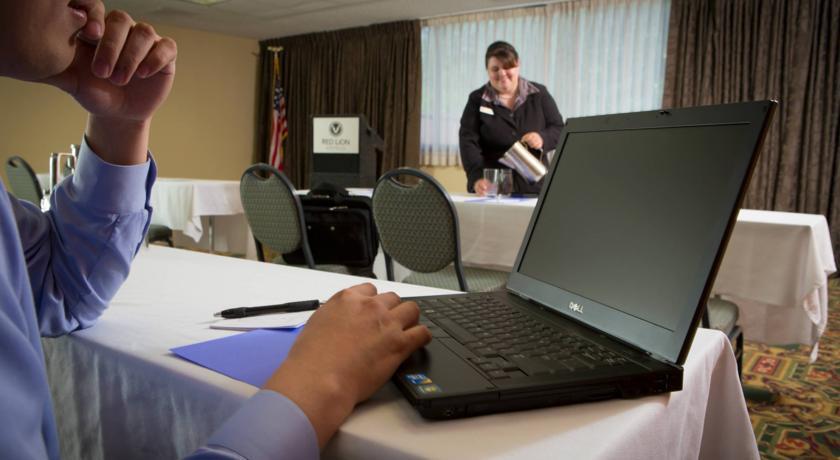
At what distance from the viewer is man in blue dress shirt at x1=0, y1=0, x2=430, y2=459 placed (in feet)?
1.32

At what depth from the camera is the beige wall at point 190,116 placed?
6621 mm

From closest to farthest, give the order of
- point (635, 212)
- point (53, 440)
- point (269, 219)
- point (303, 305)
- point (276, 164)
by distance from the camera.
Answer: point (53, 440)
point (635, 212)
point (303, 305)
point (269, 219)
point (276, 164)

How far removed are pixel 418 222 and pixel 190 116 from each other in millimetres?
6449

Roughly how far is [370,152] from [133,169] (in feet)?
12.9

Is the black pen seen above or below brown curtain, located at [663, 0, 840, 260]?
below

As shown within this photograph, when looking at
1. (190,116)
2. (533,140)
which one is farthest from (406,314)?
(190,116)

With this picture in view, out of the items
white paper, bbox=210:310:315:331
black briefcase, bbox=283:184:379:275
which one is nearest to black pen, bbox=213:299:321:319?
white paper, bbox=210:310:315:331

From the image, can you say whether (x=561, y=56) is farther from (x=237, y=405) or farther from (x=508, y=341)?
(x=237, y=405)

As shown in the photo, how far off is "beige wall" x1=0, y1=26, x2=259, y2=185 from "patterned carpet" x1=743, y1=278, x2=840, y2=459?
6806 mm

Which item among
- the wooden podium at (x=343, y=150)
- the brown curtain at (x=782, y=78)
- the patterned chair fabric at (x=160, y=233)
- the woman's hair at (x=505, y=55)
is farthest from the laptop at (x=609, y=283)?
the brown curtain at (x=782, y=78)

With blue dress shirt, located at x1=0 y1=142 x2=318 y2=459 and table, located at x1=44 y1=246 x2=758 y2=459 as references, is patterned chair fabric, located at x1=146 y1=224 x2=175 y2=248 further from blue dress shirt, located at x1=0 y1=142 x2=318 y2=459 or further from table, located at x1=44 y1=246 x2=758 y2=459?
blue dress shirt, located at x1=0 y1=142 x2=318 y2=459

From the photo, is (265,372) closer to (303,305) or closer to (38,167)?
(303,305)

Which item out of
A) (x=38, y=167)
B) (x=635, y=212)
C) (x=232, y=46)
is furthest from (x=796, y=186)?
(x=38, y=167)

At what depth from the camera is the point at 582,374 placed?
477mm
